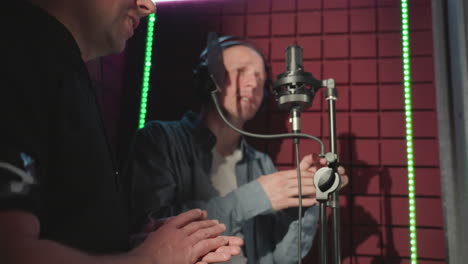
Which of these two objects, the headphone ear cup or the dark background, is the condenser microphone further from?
the dark background

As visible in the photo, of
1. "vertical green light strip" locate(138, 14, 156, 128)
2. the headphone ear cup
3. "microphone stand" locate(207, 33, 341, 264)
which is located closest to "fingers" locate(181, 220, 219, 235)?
"microphone stand" locate(207, 33, 341, 264)

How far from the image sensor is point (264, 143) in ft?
6.98

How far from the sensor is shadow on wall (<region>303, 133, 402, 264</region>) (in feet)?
6.12

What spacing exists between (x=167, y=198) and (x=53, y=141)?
921mm

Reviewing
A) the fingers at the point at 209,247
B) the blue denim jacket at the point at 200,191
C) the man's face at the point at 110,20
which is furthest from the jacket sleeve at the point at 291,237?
the man's face at the point at 110,20

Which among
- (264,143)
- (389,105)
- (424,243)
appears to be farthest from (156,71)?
(424,243)

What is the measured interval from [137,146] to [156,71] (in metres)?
0.67

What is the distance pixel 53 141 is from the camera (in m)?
0.71

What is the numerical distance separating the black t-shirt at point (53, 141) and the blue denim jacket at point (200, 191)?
27.5 inches

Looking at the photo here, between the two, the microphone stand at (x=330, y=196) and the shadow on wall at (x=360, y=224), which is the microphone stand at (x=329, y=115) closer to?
the microphone stand at (x=330, y=196)

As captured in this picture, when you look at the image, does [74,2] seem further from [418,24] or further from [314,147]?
[418,24]

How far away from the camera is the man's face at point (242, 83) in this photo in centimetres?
186

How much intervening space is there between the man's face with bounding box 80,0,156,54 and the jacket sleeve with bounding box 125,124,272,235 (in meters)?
0.67

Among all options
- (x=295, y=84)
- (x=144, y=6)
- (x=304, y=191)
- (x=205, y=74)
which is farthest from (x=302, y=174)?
(x=144, y=6)
